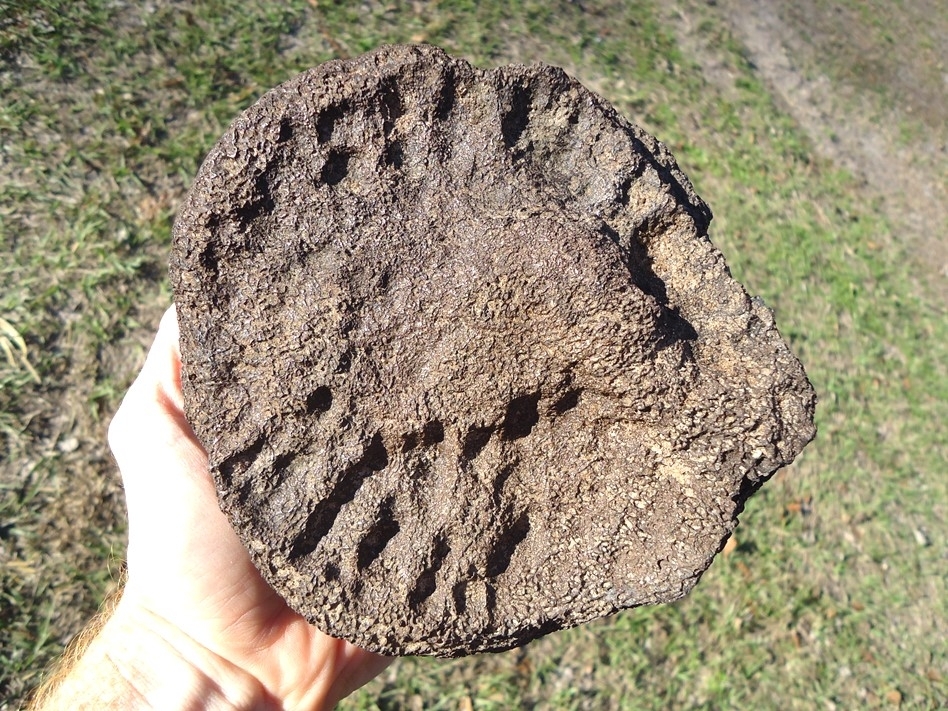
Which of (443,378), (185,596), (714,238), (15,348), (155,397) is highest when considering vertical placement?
(443,378)

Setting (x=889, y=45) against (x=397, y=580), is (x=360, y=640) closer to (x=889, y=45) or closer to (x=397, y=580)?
(x=397, y=580)

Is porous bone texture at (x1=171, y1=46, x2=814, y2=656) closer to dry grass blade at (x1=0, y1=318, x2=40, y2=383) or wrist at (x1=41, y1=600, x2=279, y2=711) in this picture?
wrist at (x1=41, y1=600, x2=279, y2=711)

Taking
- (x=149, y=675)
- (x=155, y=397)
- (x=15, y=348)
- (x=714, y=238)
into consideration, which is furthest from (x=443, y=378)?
(x=714, y=238)

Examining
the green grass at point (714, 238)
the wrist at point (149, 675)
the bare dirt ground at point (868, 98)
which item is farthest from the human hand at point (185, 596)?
the bare dirt ground at point (868, 98)

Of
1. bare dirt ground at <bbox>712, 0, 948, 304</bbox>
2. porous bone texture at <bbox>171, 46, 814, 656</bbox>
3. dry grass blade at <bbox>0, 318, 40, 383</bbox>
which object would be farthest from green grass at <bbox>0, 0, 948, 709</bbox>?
porous bone texture at <bbox>171, 46, 814, 656</bbox>

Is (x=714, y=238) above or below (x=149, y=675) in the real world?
above

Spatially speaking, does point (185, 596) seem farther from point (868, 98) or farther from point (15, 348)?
point (868, 98)
